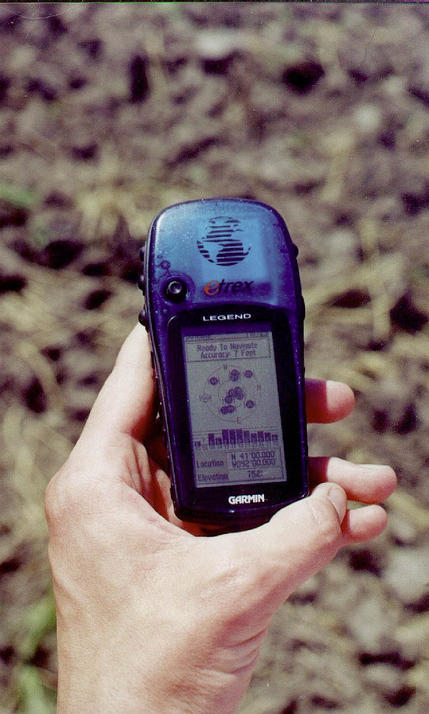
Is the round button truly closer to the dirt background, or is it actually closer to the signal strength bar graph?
the signal strength bar graph

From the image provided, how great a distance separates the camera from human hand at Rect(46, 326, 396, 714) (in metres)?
1.37

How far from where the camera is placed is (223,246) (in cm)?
173

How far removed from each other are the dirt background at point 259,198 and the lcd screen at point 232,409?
1.75 feet

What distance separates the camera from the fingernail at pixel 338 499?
152 cm

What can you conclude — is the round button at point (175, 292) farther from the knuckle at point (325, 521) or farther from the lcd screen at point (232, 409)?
the knuckle at point (325, 521)

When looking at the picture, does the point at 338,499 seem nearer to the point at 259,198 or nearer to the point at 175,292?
the point at 175,292

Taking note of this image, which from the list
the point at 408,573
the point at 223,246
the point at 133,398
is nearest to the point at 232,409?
the point at 133,398

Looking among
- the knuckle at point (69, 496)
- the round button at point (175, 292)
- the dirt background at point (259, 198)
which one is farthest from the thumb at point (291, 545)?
the dirt background at point (259, 198)

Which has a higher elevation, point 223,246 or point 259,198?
point 223,246

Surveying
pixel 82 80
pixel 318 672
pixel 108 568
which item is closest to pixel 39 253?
pixel 82 80

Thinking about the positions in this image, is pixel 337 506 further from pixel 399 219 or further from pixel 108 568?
pixel 399 219

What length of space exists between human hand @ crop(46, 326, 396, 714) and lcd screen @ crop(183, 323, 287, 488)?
5.8 inches

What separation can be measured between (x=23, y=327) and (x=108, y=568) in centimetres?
97

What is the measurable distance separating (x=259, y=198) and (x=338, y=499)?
43.1 inches
